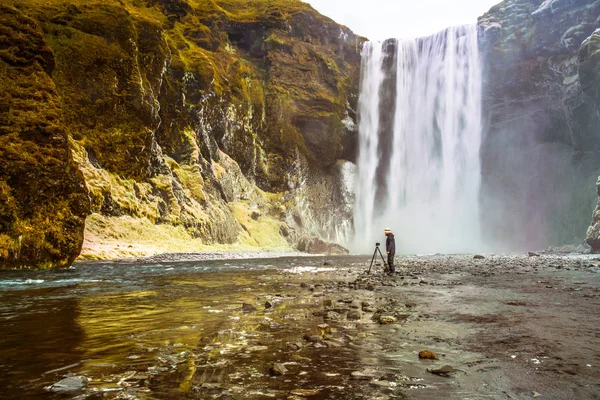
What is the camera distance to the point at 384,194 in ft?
214

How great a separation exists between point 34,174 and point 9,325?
14.5 metres

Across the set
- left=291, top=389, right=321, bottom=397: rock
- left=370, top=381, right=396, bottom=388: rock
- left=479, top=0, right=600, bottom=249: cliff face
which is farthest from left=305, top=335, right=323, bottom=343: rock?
left=479, top=0, right=600, bottom=249: cliff face

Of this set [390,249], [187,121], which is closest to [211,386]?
[390,249]

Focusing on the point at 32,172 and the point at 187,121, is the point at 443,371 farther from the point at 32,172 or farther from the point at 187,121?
the point at 187,121

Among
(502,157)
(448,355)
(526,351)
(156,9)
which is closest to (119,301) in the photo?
(448,355)

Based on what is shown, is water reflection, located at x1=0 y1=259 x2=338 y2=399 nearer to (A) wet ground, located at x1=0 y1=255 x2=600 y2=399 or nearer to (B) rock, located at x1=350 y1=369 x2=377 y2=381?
(A) wet ground, located at x1=0 y1=255 x2=600 y2=399

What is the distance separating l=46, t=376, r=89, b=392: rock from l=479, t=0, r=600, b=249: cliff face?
200 feet

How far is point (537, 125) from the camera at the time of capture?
57750 millimetres

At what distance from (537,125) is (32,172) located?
6382 cm

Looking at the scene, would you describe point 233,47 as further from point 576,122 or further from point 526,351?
point 526,351

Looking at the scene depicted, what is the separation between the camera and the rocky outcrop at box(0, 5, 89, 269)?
56.5 ft

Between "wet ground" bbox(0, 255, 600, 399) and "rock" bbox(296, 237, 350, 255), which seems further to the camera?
"rock" bbox(296, 237, 350, 255)

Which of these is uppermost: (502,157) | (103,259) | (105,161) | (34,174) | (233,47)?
(233,47)

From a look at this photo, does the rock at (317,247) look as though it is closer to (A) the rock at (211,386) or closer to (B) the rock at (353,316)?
(B) the rock at (353,316)
